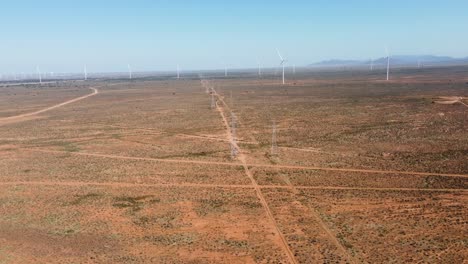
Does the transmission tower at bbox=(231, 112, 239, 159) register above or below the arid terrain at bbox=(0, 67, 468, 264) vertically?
above

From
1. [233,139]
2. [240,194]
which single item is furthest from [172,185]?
[233,139]

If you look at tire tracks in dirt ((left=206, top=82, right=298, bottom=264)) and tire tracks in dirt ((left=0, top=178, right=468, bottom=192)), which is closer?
tire tracks in dirt ((left=206, top=82, right=298, bottom=264))

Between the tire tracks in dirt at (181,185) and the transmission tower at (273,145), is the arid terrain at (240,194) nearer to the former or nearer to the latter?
the tire tracks in dirt at (181,185)

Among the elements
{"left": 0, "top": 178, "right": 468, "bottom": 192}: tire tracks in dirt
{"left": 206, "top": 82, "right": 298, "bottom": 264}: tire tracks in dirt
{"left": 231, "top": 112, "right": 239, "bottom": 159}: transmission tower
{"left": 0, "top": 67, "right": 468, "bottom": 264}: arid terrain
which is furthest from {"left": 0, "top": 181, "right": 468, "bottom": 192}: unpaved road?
{"left": 231, "top": 112, "right": 239, "bottom": 159}: transmission tower

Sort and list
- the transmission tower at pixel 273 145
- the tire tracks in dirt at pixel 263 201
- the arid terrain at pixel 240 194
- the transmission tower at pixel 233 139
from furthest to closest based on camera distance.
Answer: the transmission tower at pixel 273 145 < the transmission tower at pixel 233 139 < the arid terrain at pixel 240 194 < the tire tracks in dirt at pixel 263 201

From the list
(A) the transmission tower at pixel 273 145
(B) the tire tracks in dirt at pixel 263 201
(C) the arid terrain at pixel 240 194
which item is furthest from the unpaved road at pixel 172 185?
(A) the transmission tower at pixel 273 145

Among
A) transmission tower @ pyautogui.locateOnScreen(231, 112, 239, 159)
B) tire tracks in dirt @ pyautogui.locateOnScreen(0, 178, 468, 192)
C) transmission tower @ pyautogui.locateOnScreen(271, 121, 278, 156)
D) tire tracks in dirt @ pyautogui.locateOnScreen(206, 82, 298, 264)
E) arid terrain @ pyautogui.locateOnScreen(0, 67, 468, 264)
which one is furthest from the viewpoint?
transmission tower @ pyautogui.locateOnScreen(271, 121, 278, 156)

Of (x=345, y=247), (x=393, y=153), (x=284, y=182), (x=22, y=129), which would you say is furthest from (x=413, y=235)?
(x=22, y=129)

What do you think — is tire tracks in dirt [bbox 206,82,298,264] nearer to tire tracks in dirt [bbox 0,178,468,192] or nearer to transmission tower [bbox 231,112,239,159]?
transmission tower [bbox 231,112,239,159]
